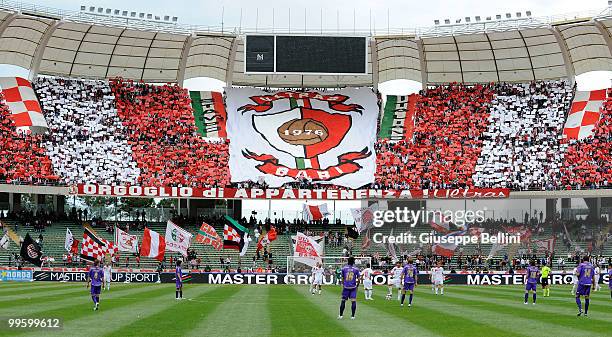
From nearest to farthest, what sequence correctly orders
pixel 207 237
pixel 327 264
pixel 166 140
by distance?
pixel 207 237, pixel 327 264, pixel 166 140

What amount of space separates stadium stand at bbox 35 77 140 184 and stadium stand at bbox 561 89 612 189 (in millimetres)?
36983

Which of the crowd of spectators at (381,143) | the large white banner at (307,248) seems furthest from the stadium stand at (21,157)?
the large white banner at (307,248)

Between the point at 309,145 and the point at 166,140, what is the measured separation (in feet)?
42.6

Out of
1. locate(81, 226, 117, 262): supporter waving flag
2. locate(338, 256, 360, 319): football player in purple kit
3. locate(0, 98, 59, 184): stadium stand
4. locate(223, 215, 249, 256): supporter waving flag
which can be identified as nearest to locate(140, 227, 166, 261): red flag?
locate(81, 226, 117, 262): supporter waving flag

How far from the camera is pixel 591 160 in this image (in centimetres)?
6638

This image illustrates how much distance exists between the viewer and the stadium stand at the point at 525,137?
222 ft

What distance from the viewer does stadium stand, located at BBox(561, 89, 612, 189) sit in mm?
65125

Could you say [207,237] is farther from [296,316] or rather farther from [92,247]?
[296,316]

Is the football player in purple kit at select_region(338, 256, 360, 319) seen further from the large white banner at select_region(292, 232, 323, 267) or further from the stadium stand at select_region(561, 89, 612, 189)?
the stadium stand at select_region(561, 89, 612, 189)

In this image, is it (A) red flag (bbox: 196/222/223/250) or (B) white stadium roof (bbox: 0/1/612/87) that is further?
(B) white stadium roof (bbox: 0/1/612/87)

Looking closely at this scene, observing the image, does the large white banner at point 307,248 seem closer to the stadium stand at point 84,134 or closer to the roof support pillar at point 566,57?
the stadium stand at point 84,134

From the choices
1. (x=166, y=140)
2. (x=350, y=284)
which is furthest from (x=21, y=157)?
(x=350, y=284)

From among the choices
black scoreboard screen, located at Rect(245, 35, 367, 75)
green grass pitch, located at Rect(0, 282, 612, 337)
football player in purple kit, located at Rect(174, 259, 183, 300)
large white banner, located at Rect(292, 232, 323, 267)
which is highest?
black scoreboard screen, located at Rect(245, 35, 367, 75)

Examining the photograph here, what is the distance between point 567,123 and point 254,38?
94.1ft
